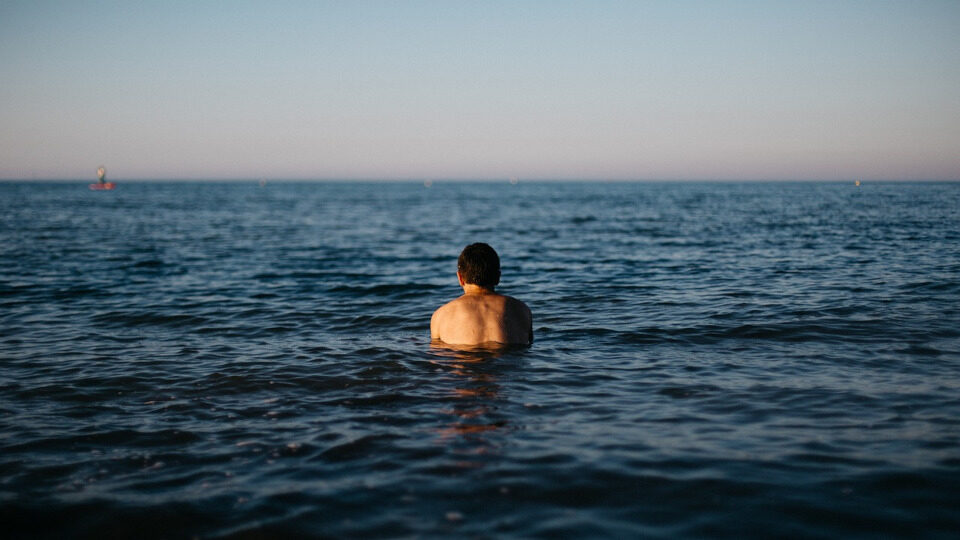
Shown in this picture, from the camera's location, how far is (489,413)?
227 inches

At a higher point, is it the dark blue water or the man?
the man

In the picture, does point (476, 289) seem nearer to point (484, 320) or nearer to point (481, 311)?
point (481, 311)

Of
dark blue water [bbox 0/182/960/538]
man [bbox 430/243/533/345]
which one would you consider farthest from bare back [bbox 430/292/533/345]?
dark blue water [bbox 0/182/960/538]

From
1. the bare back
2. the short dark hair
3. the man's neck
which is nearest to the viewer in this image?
the short dark hair

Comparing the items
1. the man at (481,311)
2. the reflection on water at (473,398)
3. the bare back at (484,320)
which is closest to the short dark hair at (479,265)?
the man at (481,311)

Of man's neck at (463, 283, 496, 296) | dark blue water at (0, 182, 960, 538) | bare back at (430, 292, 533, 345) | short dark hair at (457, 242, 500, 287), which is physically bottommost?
dark blue water at (0, 182, 960, 538)

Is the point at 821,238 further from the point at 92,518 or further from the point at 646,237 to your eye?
the point at 92,518

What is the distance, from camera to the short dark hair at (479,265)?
732 cm

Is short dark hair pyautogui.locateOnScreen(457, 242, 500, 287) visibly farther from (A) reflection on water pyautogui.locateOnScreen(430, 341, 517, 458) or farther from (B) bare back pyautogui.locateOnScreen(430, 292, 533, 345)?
(A) reflection on water pyautogui.locateOnScreen(430, 341, 517, 458)

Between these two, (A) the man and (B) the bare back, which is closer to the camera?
(A) the man

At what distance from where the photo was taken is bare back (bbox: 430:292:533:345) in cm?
769

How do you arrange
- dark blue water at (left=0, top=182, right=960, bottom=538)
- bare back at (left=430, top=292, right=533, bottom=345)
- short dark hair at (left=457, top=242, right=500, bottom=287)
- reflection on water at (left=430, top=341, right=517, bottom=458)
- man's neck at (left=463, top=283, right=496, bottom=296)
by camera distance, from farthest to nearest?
1. bare back at (left=430, top=292, right=533, bottom=345)
2. man's neck at (left=463, top=283, right=496, bottom=296)
3. short dark hair at (left=457, top=242, right=500, bottom=287)
4. reflection on water at (left=430, top=341, right=517, bottom=458)
5. dark blue water at (left=0, top=182, right=960, bottom=538)

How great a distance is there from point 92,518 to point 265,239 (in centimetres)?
2595

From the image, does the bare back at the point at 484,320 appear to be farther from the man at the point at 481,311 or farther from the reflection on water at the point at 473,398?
the reflection on water at the point at 473,398
